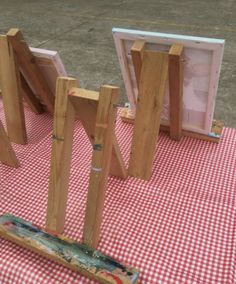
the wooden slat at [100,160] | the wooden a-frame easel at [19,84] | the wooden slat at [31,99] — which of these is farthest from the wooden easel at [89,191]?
the wooden slat at [31,99]

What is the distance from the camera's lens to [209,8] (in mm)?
6301

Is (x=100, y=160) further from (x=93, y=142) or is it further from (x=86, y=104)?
(x=86, y=104)

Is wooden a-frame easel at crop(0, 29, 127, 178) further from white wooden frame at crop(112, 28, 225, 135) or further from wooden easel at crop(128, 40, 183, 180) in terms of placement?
white wooden frame at crop(112, 28, 225, 135)

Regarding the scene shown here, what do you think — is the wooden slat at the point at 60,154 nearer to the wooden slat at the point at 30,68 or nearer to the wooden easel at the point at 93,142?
the wooden easel at the point at 93,142

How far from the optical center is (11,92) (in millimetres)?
2535

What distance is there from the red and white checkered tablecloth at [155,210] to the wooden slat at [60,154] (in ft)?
0.49

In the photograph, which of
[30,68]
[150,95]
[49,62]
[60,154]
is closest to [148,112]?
[150,95]

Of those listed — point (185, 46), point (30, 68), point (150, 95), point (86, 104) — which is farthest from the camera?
point (30, 68)

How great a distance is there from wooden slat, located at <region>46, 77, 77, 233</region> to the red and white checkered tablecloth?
0.15 metres

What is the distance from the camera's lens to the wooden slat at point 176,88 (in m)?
1.92

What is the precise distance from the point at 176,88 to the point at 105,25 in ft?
14.0

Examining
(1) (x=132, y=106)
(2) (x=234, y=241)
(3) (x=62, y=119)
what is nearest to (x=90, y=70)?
(1) (x=132, y=106)

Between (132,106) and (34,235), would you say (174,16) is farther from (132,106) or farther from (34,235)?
(34,235)

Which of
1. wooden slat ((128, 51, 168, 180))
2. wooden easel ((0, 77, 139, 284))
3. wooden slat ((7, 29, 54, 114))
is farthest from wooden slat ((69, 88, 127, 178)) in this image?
wooden slat ((7, 29, 54, 114))
